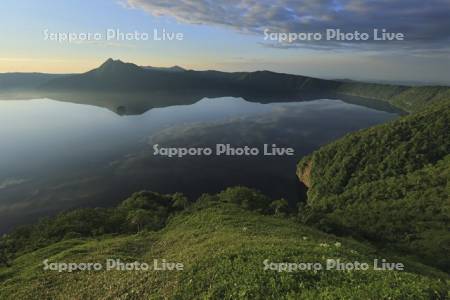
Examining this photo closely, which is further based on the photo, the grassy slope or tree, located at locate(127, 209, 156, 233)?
tree, located at locate(127, 209, 156, 233)

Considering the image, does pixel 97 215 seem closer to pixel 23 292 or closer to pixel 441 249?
pixel 23 292

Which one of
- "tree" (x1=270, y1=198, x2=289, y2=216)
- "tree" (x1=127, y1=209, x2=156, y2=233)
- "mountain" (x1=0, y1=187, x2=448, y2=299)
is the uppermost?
"mountain" (x1=0, y1=187, x2=448, y2=299)

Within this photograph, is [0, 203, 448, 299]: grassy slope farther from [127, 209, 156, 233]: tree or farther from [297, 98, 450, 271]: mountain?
[297, 98, 450, 271]: mountain

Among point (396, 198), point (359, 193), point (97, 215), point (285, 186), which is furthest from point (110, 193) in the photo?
point (396, 198)

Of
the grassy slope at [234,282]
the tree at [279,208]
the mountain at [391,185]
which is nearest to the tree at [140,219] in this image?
the tree at [279,208]

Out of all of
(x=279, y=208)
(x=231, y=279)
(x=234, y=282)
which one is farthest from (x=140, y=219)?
(x=234, y=282)

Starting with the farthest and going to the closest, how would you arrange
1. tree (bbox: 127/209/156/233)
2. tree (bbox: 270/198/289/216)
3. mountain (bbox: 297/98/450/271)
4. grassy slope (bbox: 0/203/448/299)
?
tree (bbox: 270/198/289/216) < tree (bbox: 127/209/156/233) < mountain (bbox: 297/98/450/271) < grassy slope (bbox: 0/203/448/299)

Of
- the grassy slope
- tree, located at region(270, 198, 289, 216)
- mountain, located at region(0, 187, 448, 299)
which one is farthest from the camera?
tree, located at region(270, 198, 289, 216)

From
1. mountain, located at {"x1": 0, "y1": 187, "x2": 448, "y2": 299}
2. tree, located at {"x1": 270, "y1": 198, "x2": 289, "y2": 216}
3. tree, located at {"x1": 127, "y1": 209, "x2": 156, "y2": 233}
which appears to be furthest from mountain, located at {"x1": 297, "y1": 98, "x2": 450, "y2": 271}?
mountain, located at {"x1": 0, "y1": 187, "x2": 448, "y2": 299}

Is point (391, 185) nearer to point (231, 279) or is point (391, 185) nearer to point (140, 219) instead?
point (140, 219)

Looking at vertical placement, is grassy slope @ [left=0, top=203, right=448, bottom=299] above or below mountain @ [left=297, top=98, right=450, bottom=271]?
above
